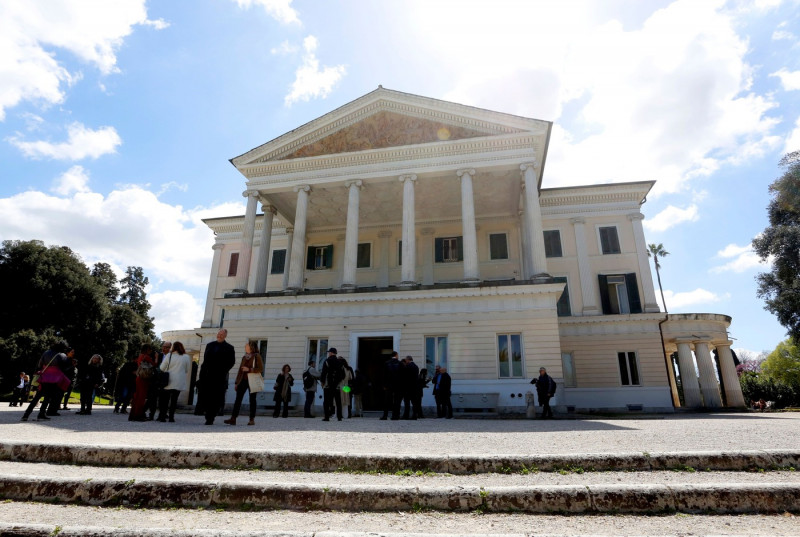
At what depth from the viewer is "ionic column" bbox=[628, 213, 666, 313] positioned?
75.9ft

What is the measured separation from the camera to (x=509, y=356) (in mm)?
16312

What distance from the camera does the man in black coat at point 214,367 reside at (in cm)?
873

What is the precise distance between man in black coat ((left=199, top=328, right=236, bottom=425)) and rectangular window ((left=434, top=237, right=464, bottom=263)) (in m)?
16.6

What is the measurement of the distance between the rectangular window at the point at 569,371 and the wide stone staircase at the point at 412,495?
61.7 ft

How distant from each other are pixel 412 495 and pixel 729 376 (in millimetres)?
26795

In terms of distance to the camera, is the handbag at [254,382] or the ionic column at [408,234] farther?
the ionic column at [408,234]

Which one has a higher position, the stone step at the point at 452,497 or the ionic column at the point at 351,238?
the ionic column at the point at 351,238

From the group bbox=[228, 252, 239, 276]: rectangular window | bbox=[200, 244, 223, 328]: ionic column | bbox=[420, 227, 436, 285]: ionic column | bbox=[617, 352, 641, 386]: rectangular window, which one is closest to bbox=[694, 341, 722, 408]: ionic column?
bbox=[617, 352, 641, 386]: rectangular window

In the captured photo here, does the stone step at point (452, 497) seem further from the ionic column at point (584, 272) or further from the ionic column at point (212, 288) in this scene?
the ionic column at point (212, 288)

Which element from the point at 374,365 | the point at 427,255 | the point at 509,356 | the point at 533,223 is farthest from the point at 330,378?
the point at 427,255

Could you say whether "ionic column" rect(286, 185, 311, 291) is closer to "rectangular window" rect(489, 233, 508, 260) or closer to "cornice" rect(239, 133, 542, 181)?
"cornice" rect(239, 133, 542, 181)

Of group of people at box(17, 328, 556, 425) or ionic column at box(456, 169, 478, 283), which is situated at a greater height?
ionic column at box(456, 169, 478, 283)

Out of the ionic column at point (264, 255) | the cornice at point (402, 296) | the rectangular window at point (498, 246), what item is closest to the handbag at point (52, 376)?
the cornice at point (402, 296)

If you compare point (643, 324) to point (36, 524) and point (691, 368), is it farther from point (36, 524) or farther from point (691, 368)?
point (36, 524)
